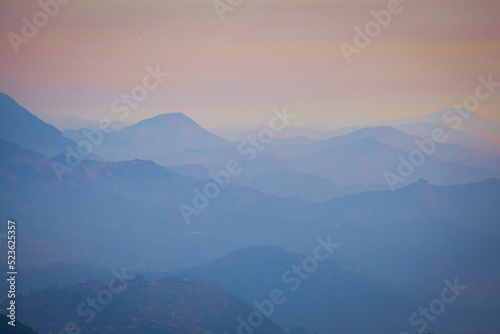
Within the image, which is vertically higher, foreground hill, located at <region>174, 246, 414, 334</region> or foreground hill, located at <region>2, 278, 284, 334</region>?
foreground hill, located at <region>2, 278, 284, 334</region>

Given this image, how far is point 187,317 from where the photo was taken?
108 meters

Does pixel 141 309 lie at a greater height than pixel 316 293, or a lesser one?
greater

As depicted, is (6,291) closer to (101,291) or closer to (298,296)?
(101,291)

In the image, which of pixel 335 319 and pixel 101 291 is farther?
pixel 335 319

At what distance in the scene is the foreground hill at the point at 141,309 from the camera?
101500 mm

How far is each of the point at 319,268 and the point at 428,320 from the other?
114 ft

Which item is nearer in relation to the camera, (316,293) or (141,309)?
(141,309)

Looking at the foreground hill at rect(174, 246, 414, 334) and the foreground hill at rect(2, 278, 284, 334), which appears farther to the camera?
the foreground hill at rect(174, 246, 414, 334)

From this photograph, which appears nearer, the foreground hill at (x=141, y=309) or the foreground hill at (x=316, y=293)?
the foreground hill at (x=141, y=309)

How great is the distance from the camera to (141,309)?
355 feet

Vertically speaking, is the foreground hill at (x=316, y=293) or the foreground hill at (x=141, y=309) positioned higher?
the foreground hill at (x=141, y=309)

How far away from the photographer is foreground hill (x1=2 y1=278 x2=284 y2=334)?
102 metres

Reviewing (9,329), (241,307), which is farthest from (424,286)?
(9,329)

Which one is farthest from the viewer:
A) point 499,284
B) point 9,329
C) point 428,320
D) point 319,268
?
point 499,284
